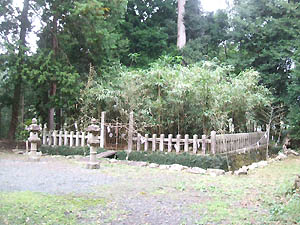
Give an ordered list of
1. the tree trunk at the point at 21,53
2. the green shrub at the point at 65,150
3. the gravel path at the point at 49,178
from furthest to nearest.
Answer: the tree trunk at the point at 21,53
the green shrub at the point at 65,150
the gravel path at the point at 49,178

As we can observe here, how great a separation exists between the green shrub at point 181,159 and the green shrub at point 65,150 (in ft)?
3.88

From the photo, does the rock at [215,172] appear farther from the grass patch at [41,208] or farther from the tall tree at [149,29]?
the tall tree at [149,29]

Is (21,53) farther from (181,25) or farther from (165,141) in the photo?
(181,25)

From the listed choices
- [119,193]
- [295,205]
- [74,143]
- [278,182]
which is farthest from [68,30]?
[295,205]

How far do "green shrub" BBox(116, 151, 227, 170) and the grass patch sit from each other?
12.6ft

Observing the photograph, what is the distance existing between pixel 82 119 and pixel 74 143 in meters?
0.88

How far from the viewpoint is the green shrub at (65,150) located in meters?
9.62

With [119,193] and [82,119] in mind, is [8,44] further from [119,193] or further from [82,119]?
[119,193]

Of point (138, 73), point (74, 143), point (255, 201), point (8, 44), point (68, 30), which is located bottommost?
point (255, 201)

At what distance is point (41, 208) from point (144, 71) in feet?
21.2

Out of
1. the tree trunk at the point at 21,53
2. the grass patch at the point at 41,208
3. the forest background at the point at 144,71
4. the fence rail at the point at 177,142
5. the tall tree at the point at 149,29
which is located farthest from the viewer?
the tall tree at the point at 149,29

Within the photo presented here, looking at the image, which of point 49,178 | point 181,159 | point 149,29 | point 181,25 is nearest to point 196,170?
point 181,159

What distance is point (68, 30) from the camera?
11000mm

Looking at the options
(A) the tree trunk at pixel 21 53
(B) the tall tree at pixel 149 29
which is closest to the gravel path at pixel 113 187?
(A) the tree trunk at pixel 21 53
